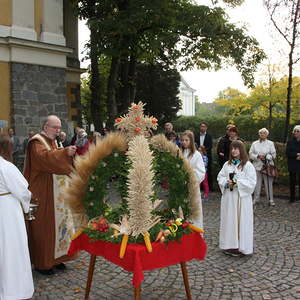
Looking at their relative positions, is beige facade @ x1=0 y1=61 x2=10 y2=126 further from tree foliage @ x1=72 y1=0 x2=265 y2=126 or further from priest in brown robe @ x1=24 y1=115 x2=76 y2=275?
priest in brown robe @ x1=24 y1=115 x2=76 y2=275

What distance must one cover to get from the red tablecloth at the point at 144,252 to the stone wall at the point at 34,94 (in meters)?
9.94

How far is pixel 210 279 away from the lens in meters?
5.09

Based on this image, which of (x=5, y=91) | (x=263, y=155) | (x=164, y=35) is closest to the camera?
(x=263, y=155)

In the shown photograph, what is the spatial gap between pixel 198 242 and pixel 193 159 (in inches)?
113

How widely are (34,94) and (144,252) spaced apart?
11.2 metres

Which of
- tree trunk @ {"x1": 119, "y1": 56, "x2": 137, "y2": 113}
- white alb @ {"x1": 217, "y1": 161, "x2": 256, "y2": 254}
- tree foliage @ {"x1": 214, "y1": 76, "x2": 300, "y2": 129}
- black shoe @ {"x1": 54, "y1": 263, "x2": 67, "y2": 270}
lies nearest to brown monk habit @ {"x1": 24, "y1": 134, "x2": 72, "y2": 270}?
black shoe @ {"x1": 54, "y1": 263, "x2": 67, "y2": 270}

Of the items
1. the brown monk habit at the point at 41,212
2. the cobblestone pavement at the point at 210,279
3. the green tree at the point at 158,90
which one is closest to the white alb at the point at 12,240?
Result: the cobblestone pavement at the point at 210,279

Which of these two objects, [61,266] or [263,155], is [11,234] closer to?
[61,266]

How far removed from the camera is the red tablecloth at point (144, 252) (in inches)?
137

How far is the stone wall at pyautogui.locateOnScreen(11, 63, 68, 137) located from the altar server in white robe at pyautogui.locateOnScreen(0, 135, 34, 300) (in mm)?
9409

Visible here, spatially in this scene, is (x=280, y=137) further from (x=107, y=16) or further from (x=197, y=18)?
(x=107, y=16)

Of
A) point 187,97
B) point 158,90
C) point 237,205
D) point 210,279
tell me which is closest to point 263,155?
point 237,205

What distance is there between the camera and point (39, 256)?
5312 millimetres

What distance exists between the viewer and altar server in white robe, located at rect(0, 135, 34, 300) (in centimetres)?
407
